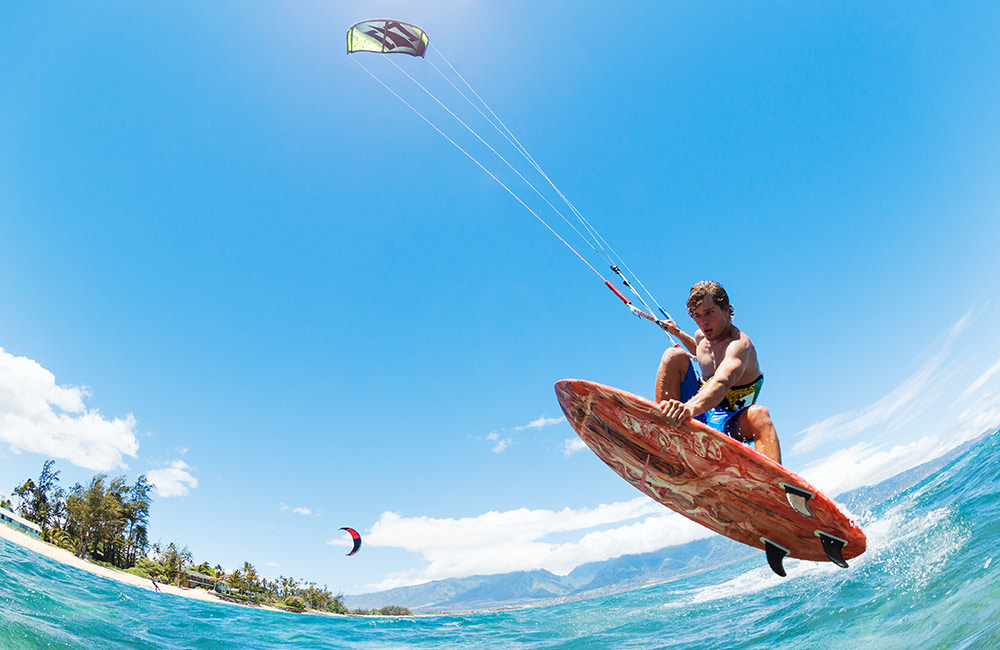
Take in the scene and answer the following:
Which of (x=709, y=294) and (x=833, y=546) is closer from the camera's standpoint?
(x=833, y=546)

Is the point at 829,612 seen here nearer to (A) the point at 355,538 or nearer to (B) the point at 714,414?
(B) the point at 714,414

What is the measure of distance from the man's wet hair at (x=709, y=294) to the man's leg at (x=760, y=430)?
1.03 metres

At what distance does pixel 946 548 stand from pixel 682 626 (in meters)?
8.22

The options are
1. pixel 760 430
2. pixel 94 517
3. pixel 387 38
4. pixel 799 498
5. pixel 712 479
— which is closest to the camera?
pixel 799 498

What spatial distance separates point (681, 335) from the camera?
18.1ft

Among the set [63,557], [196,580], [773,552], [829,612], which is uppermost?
[773,552]

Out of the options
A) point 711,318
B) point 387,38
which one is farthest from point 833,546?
point 387,38

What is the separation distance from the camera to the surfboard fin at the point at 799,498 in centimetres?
383

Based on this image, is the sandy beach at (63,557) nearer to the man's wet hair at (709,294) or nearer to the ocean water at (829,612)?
the ocean water at (829,612)

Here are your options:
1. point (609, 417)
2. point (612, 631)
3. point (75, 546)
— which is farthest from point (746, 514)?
point (75, 546)

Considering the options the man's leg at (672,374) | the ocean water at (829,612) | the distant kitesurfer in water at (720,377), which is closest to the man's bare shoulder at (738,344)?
the distant kitesurfer in water at (720,377)

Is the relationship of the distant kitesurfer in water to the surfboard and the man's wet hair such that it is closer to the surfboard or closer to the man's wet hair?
the man's wet hair

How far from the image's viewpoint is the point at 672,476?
4.91 metres

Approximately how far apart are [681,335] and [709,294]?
1.26 meters
